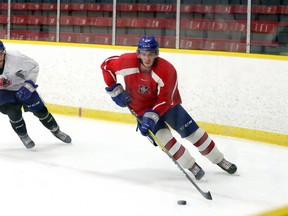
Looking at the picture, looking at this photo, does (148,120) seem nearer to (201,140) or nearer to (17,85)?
(201,140)

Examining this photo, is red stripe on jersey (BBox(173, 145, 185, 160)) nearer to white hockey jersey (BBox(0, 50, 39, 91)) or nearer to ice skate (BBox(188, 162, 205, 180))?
ice skate (BBox(188, 162, 205, 180))

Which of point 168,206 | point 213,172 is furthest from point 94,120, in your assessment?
point 168,206

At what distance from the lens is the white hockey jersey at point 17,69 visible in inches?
177

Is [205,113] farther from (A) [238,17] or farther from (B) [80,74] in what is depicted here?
(B) [80,74]

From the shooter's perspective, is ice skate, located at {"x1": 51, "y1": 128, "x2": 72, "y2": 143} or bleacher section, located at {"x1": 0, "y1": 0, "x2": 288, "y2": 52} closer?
ice skate, located at {"x1": 51, "y1": 128, "x2": 72, "y2": 143}

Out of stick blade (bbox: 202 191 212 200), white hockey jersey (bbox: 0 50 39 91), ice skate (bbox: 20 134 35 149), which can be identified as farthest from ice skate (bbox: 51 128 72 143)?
stick blade (bbox: 202 191 212 200)

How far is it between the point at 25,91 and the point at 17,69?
20 centimetres

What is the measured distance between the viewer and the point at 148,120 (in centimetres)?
359

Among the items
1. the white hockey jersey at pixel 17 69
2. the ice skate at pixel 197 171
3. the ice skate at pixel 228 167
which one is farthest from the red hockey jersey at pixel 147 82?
the white hockey jersey at pixel 17 69

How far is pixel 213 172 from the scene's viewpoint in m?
4.08

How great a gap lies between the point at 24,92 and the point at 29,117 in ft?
5.77

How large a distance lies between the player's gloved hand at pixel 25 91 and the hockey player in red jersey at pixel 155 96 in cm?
71

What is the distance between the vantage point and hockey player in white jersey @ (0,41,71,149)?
4.44 m

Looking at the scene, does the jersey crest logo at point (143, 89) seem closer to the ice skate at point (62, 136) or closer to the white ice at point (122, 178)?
the white ice at point (122, 178)
